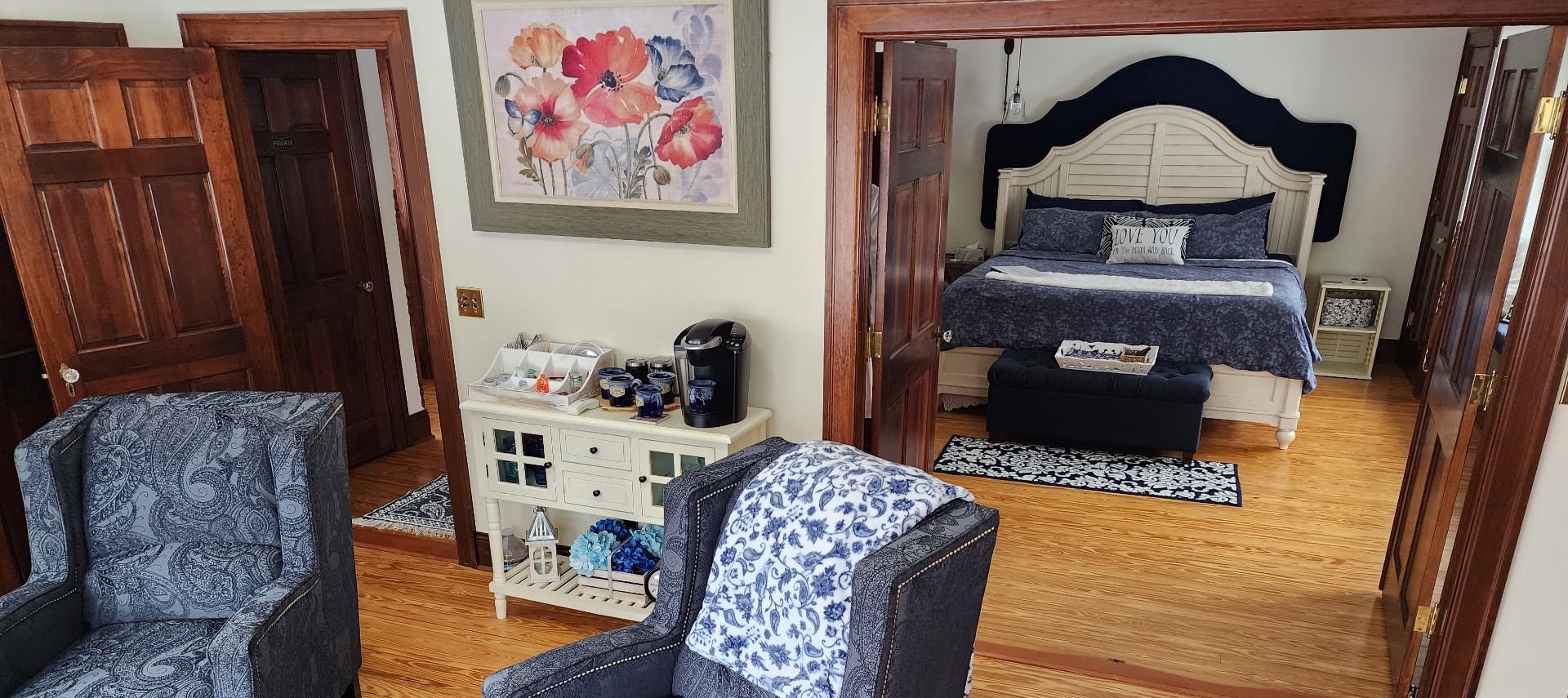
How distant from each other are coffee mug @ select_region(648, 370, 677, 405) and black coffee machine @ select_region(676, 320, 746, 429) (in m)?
0.08

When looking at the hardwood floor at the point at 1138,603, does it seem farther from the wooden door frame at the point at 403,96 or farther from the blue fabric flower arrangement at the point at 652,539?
the wooden door frame at the point at 403,96

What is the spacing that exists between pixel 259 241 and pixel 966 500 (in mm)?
2867

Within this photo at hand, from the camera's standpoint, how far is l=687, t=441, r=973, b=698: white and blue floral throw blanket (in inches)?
71.1

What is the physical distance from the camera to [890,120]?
2.76 meters

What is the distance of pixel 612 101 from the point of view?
2775mm

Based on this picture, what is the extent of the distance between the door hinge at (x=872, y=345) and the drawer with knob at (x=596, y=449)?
2.63 ft

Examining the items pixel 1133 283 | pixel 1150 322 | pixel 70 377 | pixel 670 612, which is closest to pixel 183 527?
pixel 70 377

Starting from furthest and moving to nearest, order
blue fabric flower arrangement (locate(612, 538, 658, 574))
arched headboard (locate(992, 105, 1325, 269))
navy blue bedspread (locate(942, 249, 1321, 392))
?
arched headboard (locate(992, 105, 1325, 269)), navy blue bedspread (locate(942, 249, 1321, 392)), blue fabric flower arrangement (locate(612, 538, 658, 574))

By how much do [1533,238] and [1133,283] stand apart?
2.92m

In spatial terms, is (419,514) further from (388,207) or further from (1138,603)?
(1138,603)

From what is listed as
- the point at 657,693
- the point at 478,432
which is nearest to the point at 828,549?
the point at 657,693

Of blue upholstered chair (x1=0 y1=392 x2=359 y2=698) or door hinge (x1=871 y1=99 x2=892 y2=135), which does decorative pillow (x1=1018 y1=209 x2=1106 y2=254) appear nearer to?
door hinge (x1=871 y1=99 x2=892 y2=135)

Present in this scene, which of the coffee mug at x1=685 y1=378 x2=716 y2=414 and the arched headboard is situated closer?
the coffee mug at x1=685 y1=378 x2=716 y2=414

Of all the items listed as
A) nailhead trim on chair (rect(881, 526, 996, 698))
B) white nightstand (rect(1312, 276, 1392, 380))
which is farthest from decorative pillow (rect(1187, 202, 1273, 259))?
nailhead trim on chair (rect(881, 526, 996, 698))
